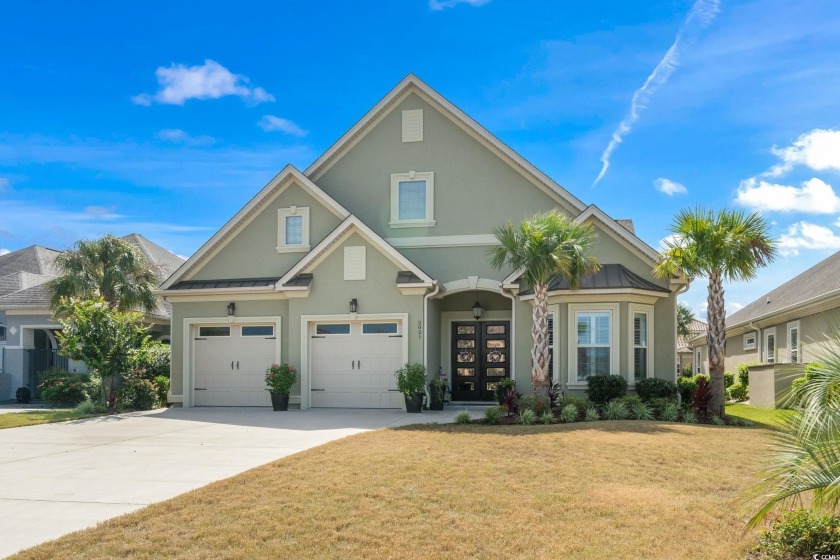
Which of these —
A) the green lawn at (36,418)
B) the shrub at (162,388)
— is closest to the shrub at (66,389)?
the shrub at (162,388)

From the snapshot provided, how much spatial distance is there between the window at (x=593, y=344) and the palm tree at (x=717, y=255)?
7.03 ft

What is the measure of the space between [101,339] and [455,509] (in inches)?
585

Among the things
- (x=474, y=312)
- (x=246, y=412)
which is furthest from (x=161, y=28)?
(x=474, y=312)

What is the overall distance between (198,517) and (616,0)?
11694 mm

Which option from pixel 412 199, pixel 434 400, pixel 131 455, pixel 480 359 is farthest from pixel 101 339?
pixel 480 359

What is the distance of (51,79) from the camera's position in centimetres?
1809

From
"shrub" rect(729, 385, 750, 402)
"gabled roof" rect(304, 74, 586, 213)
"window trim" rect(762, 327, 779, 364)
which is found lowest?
"shrub" rect(729, 385, 750, 402)

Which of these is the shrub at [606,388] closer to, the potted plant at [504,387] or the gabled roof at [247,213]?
the potted plant at [504,387]

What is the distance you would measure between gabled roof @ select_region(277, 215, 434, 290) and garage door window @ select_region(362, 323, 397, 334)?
1.67 metres

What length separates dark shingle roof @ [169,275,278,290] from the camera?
792 inches

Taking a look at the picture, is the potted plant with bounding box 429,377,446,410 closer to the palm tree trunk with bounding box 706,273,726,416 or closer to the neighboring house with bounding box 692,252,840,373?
the palm tree trunk with bounding box 706,273,726,416

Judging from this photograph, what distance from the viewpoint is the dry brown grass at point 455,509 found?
631 centimetres

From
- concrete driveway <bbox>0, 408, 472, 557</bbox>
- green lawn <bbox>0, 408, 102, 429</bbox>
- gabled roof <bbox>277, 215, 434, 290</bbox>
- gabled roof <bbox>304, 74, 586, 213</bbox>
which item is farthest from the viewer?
gabled roof <bbox>304, 74, 586, 213</bbox>

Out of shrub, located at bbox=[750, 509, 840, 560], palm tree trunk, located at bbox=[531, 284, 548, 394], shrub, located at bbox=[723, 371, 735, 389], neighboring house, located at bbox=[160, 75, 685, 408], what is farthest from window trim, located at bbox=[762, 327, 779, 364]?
shrub, located at bbox=[750, 509, 840, 560]
